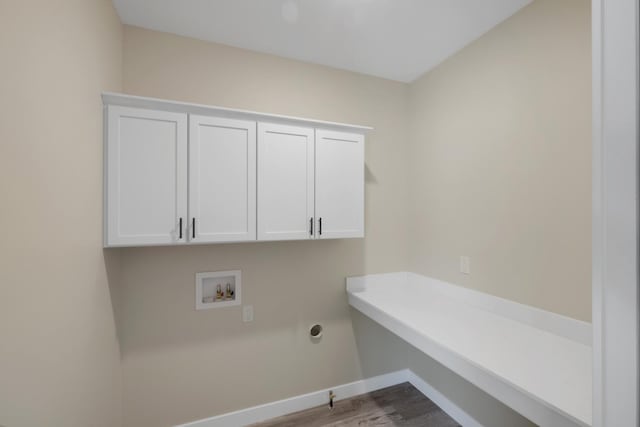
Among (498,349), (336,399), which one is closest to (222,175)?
(498,349)

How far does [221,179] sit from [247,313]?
1.00 metres

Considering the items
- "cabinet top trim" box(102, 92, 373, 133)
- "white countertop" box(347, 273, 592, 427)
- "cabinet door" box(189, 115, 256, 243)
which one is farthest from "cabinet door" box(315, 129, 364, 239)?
"white countertop" box(347, 273, 592, 427)

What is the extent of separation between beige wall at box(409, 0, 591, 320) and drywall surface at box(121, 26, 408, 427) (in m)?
0.44

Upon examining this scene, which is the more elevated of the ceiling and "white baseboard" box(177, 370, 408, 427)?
the ceiling

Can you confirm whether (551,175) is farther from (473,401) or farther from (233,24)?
(233,24)

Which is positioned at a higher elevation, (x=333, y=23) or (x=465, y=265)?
(x=333, y=23)

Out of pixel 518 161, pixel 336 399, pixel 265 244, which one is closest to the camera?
pixel 518 161

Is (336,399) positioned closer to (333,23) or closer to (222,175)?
(222,175)

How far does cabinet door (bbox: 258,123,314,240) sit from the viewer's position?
1.86 metres

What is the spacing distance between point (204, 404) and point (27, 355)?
4.62 feet

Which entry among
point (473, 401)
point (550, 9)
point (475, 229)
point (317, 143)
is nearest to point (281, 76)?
point (317, 143)

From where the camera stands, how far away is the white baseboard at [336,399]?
2035 mm

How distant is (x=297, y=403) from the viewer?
2221mm

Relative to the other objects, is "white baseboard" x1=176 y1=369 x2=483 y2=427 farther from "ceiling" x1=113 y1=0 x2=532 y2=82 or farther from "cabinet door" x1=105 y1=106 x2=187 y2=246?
"ceiling" x1=113 y1=0 x2=532 y2=82
